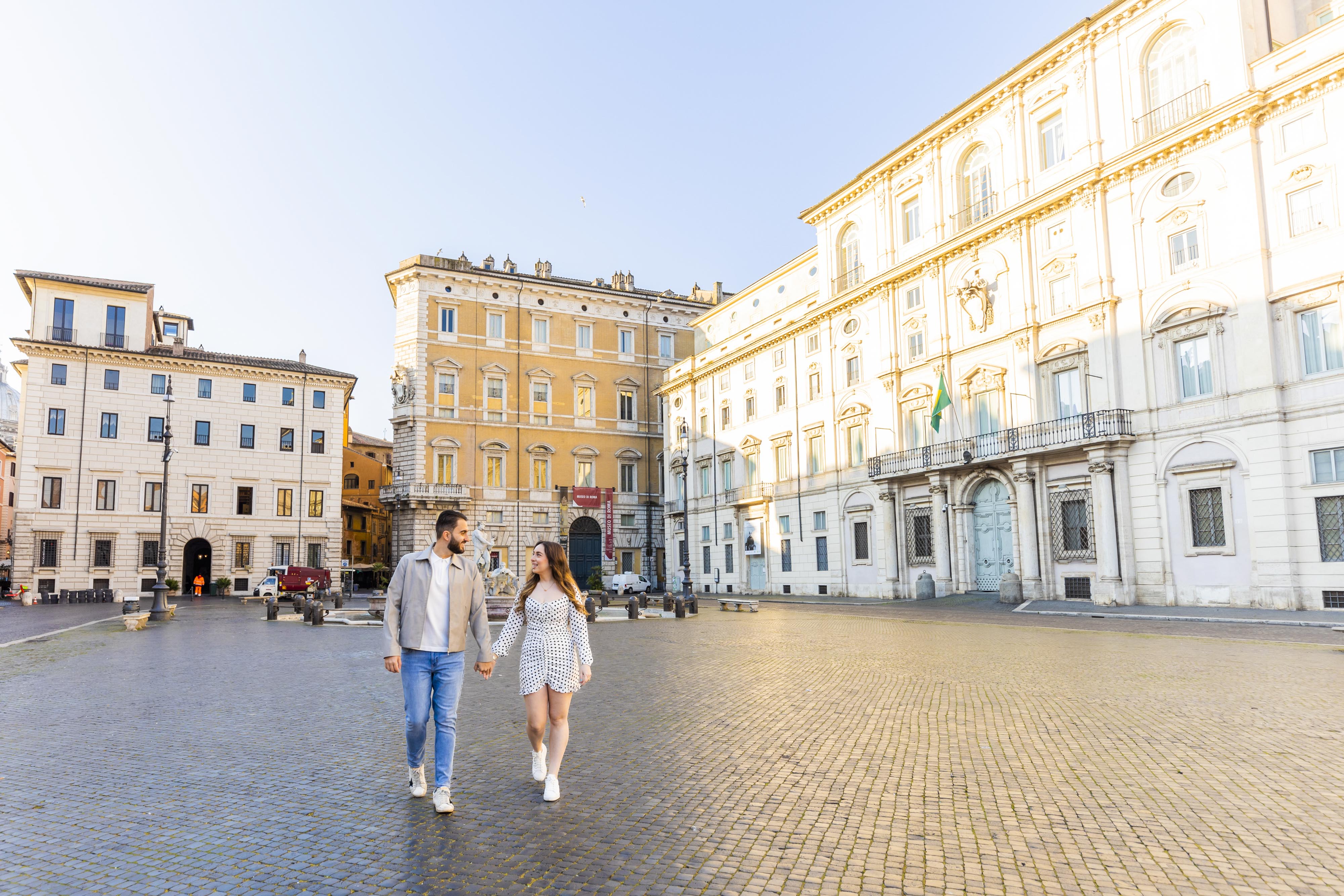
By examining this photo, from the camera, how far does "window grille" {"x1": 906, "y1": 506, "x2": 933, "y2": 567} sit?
35.2 metres

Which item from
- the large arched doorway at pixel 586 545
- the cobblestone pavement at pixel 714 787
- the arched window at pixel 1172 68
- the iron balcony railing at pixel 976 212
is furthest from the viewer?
Result: the large arched doorway at pixel 586 545

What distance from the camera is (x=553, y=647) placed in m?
5.80

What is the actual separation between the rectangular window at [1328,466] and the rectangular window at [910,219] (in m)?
18.1

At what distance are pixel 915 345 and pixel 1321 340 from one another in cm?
1528

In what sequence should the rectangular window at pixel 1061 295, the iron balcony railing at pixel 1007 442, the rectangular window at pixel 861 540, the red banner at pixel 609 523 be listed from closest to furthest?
the iron balcony railing at pixel 1007 442 < the rectangular window at pixel 1061 295 < the rectangular window at pixel 861 540 < the red banner at pixel 609 523

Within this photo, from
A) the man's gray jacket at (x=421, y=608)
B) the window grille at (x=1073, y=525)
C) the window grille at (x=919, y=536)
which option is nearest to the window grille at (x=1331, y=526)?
the window grille at (x=1073, y=525)

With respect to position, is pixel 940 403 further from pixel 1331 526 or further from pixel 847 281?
pixel 1331 526

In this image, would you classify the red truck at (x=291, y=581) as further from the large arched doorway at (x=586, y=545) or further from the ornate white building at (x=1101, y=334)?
the ornate white building at (x=1101, y=334)

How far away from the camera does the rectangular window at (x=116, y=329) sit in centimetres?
4669

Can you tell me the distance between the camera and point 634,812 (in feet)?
17.7

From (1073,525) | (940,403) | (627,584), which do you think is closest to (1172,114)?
(940,403)

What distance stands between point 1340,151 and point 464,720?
83.7 feet

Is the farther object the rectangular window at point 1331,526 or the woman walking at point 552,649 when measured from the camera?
the rectangular window at point 1331,526

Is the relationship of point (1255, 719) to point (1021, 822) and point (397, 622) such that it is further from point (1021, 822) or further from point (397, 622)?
point (397, 622)
